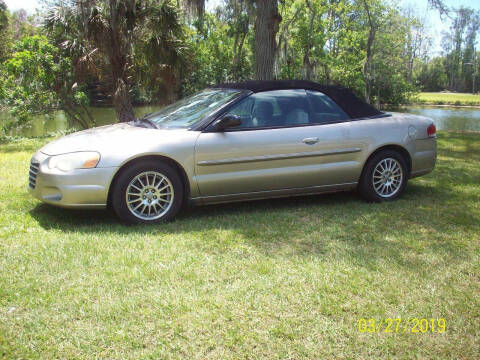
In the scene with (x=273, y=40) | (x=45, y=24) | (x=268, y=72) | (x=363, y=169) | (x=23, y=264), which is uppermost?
(x=45, y=24)

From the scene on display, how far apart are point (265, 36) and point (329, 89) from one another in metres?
4.44

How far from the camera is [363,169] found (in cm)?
566

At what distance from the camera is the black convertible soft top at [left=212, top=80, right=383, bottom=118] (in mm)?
5520

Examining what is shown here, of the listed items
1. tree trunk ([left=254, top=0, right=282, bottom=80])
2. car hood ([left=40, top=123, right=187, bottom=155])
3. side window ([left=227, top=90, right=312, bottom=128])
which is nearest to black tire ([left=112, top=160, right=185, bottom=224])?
car hood ([left=40, top=123, right=187, bottom=155])

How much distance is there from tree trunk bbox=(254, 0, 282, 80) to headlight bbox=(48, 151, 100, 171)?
5954mm

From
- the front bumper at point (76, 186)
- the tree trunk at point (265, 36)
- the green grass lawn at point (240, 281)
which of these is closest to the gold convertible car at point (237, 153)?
the front bumper at point (76, 186)

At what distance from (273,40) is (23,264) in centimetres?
754

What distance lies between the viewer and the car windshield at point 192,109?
5191mm

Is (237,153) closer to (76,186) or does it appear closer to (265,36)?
(76,186)

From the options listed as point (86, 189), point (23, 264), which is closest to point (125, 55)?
point (86, 189)

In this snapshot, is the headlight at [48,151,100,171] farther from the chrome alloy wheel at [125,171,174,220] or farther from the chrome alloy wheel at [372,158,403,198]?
the chrome alloy wheel at [372,158,403,198]

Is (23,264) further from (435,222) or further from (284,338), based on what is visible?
(435,222)

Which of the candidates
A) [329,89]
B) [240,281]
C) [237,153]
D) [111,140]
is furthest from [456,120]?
[240,281]

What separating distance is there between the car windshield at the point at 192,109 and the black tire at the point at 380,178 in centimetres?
185
